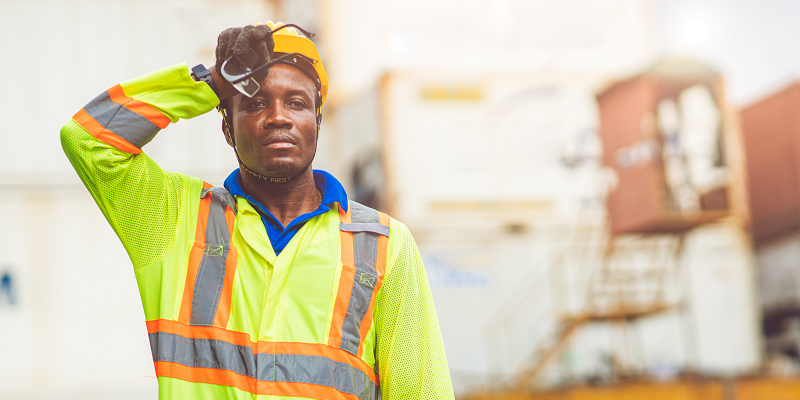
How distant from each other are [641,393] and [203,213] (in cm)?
836

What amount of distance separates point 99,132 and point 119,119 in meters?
0.06

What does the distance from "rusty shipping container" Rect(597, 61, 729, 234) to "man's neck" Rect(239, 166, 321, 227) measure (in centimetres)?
1081

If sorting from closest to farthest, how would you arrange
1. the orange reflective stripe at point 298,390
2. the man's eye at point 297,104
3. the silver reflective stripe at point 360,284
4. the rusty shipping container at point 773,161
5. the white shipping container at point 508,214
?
the orange reflective stripe at point 298,390, the silver reflective stripe at point 360,284, the man's eye at point 297,104, the white shipping container at point 508,214, the rusty shipping container at point 773,161

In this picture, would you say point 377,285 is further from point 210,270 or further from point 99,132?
point 99,132

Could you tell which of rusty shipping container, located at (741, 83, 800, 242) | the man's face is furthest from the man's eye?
rusty shipping container, located at (741, 83, 800, 242)

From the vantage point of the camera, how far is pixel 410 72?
1400 centimetres

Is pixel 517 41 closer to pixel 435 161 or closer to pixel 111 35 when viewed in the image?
pixel 435 161

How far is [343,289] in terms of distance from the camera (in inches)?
→ 75.5

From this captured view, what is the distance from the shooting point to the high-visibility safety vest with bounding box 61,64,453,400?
182 centimetres

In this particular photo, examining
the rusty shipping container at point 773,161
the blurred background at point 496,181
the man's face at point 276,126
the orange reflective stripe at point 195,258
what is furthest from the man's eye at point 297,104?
the rusty shipping container at point 773,161

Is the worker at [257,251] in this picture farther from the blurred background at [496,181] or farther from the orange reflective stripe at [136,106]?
the blurred background at [496,181]

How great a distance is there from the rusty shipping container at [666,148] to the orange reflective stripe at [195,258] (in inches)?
432

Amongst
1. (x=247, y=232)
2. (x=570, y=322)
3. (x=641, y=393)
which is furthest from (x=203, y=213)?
(x=570, y=322)

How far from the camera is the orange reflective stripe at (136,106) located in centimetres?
189
